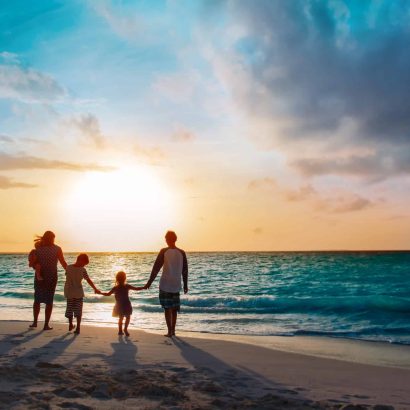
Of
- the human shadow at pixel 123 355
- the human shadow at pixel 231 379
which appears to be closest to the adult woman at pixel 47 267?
the human shadow at pixel 123 355

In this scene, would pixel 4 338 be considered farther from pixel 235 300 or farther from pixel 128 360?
pixel 235 300

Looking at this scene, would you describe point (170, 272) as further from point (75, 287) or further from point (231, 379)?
point (231, 379)

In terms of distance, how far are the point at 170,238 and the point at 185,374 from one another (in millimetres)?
3878

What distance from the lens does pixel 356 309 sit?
1808cm

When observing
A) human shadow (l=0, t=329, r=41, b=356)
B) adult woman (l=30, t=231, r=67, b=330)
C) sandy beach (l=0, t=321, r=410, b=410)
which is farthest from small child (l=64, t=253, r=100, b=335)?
human shadow (l=0, t=329, r=41, b=356)

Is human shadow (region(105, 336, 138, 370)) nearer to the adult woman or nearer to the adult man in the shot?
the adult man

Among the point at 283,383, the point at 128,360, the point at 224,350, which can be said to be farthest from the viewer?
the point at 224,350

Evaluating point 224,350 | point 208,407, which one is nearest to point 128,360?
point 224,350

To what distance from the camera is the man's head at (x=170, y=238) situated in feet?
31.2

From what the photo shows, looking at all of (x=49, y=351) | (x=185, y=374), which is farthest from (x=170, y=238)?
(x=185, y=374)

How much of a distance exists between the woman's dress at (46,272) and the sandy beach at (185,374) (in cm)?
75

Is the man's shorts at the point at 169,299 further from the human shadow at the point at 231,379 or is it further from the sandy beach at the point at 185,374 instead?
the human shadow at the point at 231,379

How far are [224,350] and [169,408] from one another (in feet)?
13.6

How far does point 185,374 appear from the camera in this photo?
19.5ft
